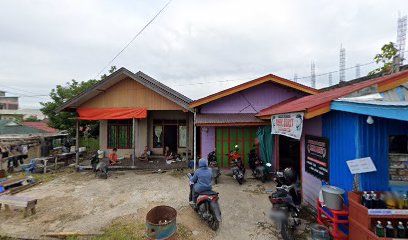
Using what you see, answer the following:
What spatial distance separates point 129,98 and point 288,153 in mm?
9009

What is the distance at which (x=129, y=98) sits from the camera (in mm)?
11859

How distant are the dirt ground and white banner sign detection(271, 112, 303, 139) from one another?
2.24 metres

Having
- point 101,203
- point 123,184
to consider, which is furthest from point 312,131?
point 123,184

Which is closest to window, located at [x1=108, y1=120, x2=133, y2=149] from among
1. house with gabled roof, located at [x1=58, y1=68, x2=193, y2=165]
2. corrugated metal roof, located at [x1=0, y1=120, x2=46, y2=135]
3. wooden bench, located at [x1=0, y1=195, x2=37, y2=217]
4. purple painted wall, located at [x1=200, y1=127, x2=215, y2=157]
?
house with gabled roof, located at [x1=58, y1=68, x2=193, y2=165]

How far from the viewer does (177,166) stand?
10688 mm

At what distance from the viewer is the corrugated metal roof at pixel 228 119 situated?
30.3ft

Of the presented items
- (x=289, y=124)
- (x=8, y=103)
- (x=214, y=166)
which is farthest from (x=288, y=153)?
(x=8, y=103)

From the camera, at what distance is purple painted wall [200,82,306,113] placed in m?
10.8

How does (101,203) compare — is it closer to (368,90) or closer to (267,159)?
(267,159)

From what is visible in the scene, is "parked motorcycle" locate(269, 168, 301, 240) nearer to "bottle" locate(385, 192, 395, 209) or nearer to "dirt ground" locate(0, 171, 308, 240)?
"dirt ground" locate(0, 171, 308, 240)

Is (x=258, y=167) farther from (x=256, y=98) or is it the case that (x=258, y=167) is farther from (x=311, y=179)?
(x=256, y=98)

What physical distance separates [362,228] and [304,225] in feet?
5.48

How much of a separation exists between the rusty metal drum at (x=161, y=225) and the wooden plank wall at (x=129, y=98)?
7313 mm

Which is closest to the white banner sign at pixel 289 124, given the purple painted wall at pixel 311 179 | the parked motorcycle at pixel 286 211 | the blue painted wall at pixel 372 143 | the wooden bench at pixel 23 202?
the purple painted wall at pixel 311 179
